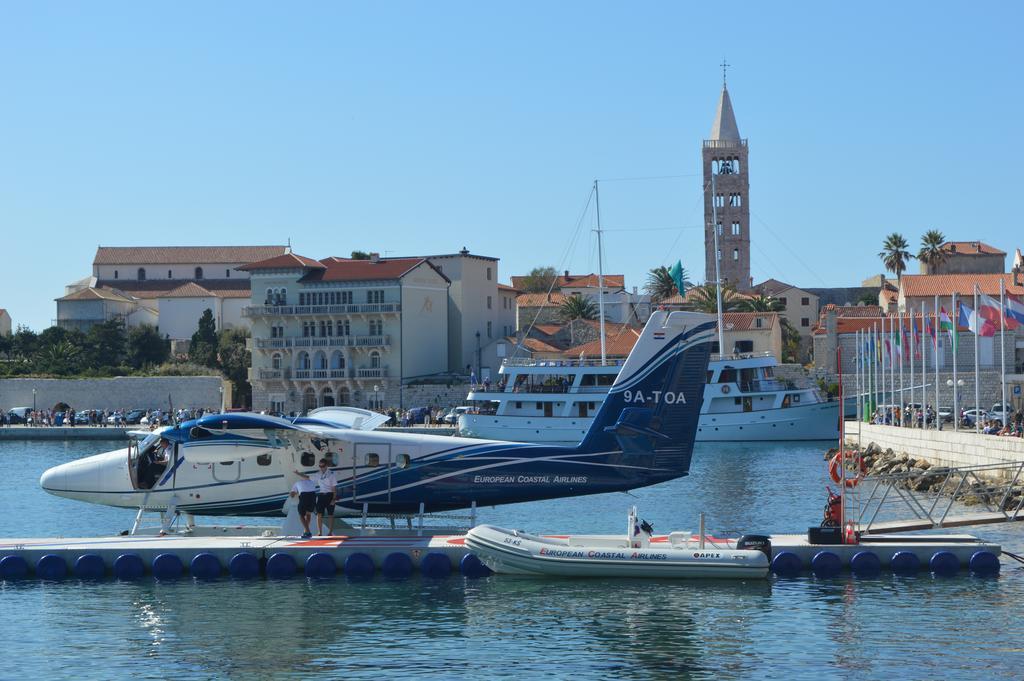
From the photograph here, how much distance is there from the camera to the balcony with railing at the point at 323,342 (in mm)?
96438

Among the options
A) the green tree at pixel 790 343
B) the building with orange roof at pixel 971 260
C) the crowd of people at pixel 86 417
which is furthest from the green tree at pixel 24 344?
the building with orange roof at pixel 971 260

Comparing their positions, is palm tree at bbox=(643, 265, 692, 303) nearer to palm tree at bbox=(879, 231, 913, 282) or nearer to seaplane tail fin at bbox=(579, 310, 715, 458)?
palm tree at bbox=(879, 231, 913, 282)

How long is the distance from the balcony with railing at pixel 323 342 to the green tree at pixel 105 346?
21237 mm

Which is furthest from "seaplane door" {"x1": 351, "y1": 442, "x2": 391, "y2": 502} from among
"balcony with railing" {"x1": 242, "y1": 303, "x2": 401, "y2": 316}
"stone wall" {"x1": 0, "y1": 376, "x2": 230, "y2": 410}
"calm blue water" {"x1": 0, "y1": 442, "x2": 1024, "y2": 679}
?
"stone wall" {"x1": 0, "y1": 376, "x2": 230, "y2": 410}

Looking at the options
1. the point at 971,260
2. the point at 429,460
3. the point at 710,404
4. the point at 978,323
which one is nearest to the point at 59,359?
the point at 710,404

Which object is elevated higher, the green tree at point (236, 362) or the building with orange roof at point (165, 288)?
the building with orange roof at point (165, 288)

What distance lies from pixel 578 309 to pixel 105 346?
4220 centimetres

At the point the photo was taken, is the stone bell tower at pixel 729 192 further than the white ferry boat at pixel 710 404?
Yes

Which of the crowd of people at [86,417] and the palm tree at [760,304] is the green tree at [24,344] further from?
the palm tree at [760,304]

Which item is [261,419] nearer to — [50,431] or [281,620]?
[281,620]

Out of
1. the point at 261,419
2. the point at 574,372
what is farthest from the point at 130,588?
the point at 574,372

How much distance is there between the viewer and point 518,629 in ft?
67.9

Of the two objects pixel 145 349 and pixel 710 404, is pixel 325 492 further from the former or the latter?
pixel 145 349

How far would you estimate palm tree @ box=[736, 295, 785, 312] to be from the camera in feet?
345
